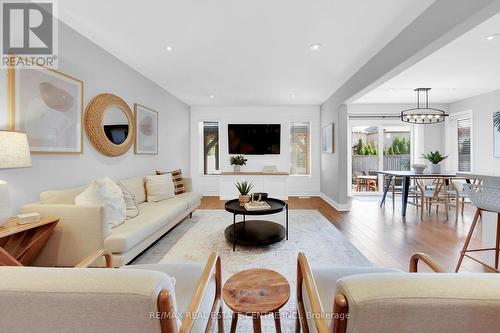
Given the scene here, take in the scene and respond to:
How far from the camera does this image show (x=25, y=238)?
5.86 feet

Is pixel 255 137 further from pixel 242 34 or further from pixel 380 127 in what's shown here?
pixel 242 34

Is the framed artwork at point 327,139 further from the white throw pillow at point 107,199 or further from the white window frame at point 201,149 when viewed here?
the white throw pillow at point 107,199

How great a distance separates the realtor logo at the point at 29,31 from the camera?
193 centimetres

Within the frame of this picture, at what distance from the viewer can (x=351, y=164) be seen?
6.37 m

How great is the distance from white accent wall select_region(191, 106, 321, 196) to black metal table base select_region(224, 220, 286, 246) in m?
3.10

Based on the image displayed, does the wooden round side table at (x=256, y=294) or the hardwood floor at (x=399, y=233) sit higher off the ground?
the wooden round side table at (x=256, y=294)

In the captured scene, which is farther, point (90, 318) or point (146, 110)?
point (146, 110)

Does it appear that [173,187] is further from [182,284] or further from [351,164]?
[351,164]

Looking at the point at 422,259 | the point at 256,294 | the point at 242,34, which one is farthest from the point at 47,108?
the point at 422,259

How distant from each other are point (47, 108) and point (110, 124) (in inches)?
33.0

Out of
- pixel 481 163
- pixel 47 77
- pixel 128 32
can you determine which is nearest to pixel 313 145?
pixel 481 163

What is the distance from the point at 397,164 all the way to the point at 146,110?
6289 millimetres

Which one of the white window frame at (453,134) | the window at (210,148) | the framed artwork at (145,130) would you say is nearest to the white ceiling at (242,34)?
the framed artwork at (145,130)

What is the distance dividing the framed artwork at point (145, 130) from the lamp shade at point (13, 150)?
201cm
